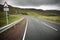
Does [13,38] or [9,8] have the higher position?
[9,8]

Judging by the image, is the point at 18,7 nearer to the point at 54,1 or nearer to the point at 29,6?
the point at 29,6

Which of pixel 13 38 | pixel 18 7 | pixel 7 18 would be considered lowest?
pixel 13 38

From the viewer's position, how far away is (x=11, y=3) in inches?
290

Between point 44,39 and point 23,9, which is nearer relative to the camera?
point 44,39

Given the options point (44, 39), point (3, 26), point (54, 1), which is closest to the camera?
point (44, 39)

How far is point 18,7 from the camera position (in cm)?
758

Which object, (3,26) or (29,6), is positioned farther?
(29,6)

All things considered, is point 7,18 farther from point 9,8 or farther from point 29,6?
point 29,6

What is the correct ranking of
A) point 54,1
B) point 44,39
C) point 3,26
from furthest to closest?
point 54,1 → point 3,26 → point 44,39

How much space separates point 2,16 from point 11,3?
66 cm

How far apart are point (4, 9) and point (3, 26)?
71cm

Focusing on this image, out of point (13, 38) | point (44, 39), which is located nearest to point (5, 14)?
→ point (13, 38)

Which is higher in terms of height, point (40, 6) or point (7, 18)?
point (40, 6)

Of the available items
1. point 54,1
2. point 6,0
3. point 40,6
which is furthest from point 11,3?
point 54,1
